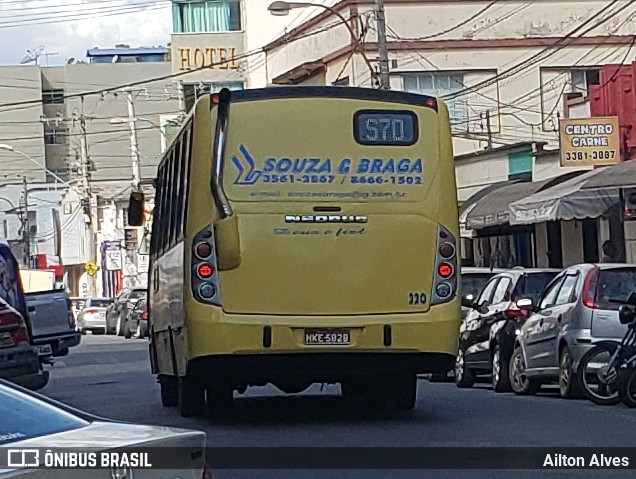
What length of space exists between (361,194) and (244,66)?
51.9 metres

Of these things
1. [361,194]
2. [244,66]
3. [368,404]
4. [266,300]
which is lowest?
[368,404]

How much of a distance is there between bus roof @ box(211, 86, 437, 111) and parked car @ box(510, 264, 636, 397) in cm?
405

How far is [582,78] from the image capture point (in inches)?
1843

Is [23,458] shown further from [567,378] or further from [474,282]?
[474,282]

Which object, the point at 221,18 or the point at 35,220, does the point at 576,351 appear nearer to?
the point at 221,18

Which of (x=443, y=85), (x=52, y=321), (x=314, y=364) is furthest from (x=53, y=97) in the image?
(x=314, y=364)

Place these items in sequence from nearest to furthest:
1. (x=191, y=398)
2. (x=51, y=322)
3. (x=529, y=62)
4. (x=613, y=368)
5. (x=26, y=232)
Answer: (x=191, y=398) → (x=613, y=368) → (x=51, y=322) → (x=529, y=62) → (x=26, y=232)

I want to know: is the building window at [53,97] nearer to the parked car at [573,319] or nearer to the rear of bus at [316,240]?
the parked car at [573,319]

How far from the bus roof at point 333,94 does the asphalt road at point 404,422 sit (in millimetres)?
3070

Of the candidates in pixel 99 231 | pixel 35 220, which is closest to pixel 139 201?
pixel 99 231

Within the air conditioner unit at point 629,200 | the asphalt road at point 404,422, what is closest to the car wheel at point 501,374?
the asphalt road at point 404,422

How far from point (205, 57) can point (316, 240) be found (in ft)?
174

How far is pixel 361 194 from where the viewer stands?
1376 cm

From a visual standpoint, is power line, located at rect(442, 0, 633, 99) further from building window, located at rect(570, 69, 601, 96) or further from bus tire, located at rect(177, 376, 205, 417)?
bus tire, located at rect(177, 376, 205, 417)
